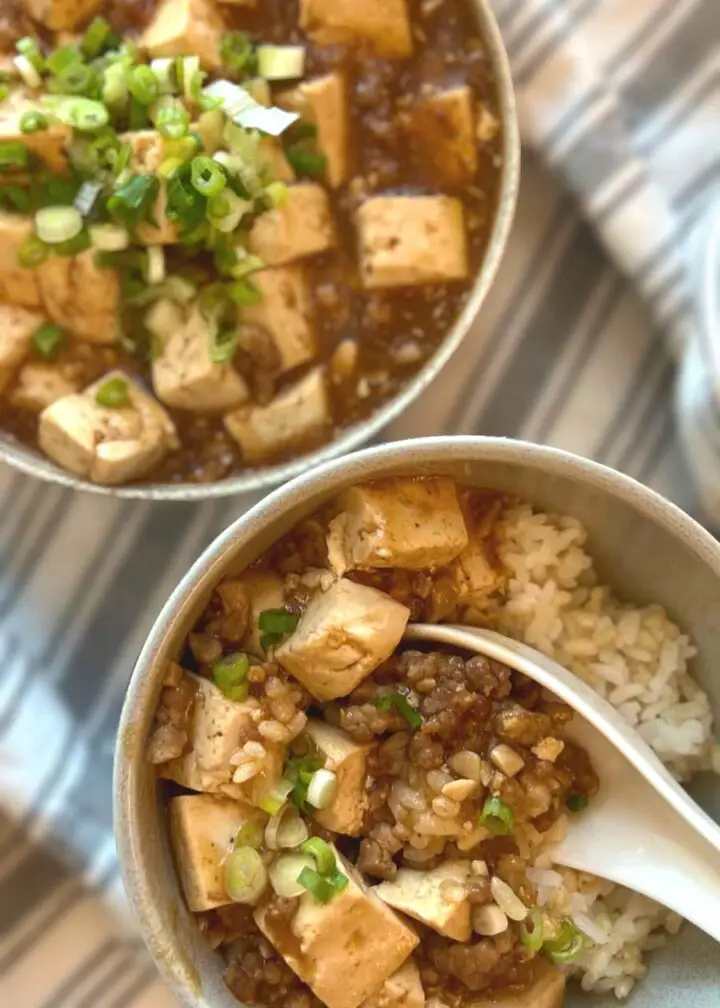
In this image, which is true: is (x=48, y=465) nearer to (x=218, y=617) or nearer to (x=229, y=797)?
(x=218, y=617)

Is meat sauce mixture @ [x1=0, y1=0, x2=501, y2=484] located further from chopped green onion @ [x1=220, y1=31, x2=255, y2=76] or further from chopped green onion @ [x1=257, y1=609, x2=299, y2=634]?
chopped green onion @ [x1=257, y1=609, x2=299, y2=634]

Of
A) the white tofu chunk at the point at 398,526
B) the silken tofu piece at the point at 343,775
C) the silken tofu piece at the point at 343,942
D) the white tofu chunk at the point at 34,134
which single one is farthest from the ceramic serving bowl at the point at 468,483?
the white tofu chunk at the point at 34,134

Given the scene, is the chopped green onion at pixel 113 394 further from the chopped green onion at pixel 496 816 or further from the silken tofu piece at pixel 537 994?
Answer: the silken tofu piece at pixel 537 994

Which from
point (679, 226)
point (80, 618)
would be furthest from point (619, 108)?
point (80, 618)

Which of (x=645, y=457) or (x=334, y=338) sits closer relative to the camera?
(x=334, y=338)

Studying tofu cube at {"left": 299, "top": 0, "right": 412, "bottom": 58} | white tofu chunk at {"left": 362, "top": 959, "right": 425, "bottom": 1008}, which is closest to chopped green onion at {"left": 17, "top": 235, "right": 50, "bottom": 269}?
tofu cube at {"left": 299, "top": 0, "right": 412, "bottom": 58}

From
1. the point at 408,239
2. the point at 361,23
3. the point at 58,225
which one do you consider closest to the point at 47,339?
the point at 58,225
